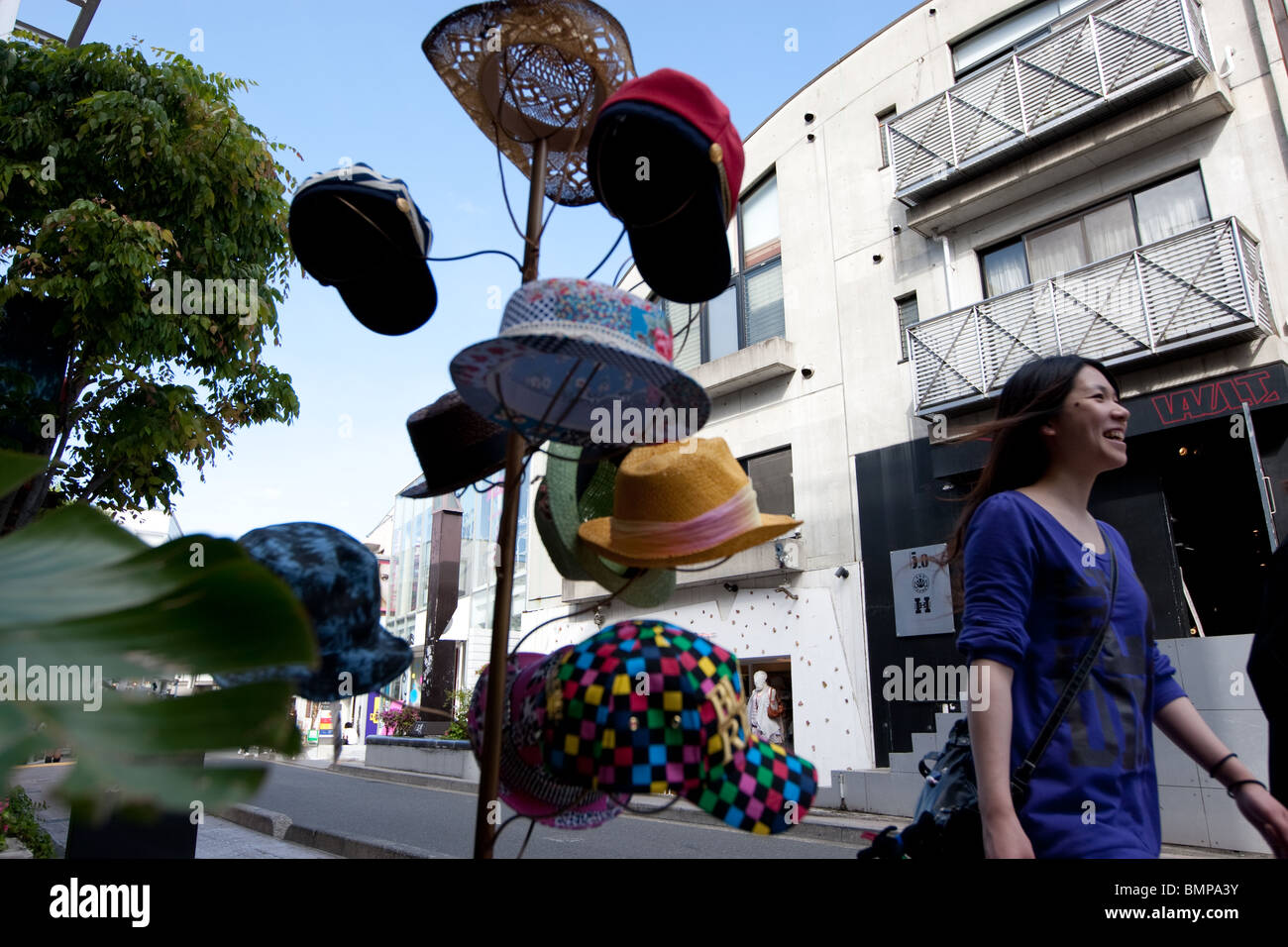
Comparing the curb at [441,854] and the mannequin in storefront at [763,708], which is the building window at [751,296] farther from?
the curb at [441,854]

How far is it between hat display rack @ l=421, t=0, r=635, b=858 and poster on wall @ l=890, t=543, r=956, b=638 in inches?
412

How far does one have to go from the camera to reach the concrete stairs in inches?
384

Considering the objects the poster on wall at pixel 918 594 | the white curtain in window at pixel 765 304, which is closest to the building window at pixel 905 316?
the white curtain in window at pixel 765 304

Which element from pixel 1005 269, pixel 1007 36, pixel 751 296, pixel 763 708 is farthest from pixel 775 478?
pixel 1007 36

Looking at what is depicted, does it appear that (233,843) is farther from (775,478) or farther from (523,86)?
(775,478)

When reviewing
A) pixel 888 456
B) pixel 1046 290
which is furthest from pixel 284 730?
pixel 888 456

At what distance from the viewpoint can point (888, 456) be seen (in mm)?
12328

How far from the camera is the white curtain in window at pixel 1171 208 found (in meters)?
9.98

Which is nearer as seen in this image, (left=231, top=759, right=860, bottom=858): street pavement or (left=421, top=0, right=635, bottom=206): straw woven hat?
(left=421, top=0, right=635, bottom=206): straw woven hat

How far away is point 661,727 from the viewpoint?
3.49 feet

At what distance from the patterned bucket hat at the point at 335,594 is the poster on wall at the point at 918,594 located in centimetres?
1092

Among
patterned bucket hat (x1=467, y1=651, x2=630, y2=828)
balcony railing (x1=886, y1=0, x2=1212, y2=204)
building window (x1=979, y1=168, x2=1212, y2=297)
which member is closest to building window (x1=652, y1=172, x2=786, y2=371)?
balcony railing (x1=886, y1=0, x2=1212, y2=204)

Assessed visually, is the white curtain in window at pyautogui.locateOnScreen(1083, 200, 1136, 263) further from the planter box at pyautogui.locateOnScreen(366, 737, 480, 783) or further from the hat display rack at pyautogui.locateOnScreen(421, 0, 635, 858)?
the planter box at pyautogui.locateOnScreen(366, 737, 480, 783)
